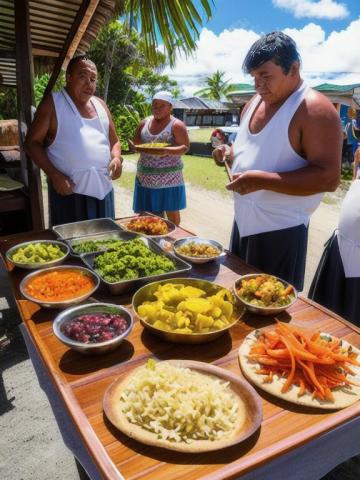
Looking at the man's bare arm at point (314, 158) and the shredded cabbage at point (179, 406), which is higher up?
the man's bare arm at point (314, 158)

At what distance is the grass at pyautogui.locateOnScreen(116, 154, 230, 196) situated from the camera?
385 inches

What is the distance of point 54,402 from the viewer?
1.58 m

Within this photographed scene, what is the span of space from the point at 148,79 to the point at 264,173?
112 feet

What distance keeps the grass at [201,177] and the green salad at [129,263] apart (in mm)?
7213

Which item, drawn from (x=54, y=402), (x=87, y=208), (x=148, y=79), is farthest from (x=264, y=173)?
(x=148, y=79)

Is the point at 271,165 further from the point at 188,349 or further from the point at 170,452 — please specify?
the point at 170,452

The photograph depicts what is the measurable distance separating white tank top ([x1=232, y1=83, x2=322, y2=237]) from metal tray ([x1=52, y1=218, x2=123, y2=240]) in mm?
951

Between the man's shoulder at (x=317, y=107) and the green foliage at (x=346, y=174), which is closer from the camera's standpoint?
the man's shoulder at (x=317, y=107)

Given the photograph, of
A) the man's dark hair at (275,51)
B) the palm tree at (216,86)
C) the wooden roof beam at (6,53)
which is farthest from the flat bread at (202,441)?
the palm tree at (216,86)

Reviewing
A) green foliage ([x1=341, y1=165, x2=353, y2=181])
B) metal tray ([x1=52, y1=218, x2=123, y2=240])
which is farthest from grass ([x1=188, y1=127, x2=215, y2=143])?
metal tray ([x1=52, y1=218, x2=123, y2=240])

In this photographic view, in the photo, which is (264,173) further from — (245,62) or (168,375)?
(168,375)

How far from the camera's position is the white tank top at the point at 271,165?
203 cm

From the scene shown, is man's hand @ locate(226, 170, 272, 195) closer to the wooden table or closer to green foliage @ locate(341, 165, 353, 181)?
the wooden table

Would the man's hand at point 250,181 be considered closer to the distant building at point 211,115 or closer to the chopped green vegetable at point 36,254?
the chopped green vegetable at point 36,254
